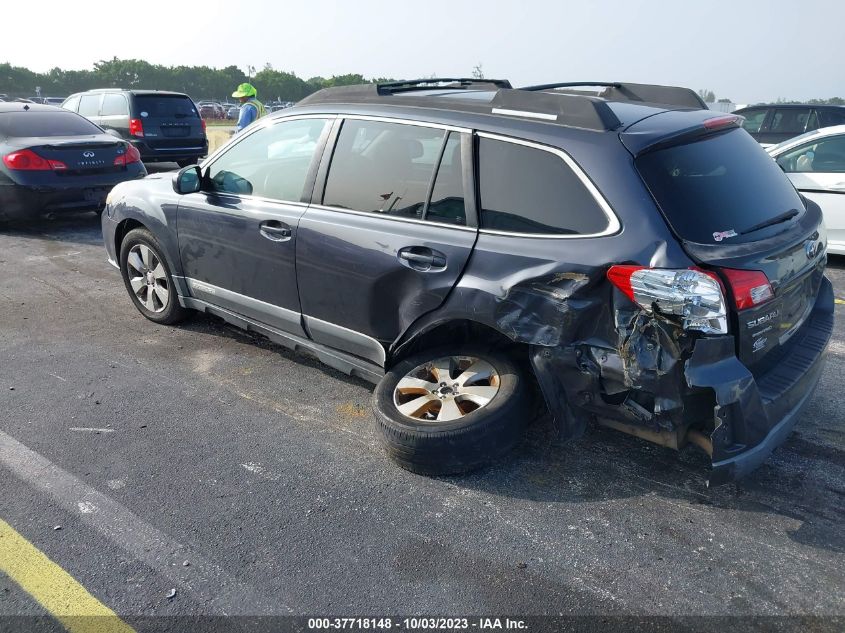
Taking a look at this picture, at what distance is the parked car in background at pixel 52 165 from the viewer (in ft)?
27.9

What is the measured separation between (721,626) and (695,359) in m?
0.96

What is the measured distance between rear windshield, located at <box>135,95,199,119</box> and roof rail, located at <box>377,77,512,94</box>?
36.6 feet

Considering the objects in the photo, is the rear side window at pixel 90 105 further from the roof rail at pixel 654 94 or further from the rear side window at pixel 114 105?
the roof rail at pixel 654 94

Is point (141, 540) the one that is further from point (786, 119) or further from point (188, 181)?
point (786, 119)

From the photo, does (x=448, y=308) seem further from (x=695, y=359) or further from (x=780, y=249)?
(x=780, y=249)

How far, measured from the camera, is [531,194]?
3.20 metres

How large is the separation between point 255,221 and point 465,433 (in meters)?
1.93

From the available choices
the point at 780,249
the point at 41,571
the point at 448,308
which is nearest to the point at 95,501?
the point at 41,571

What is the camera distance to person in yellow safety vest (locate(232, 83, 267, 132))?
9711mm

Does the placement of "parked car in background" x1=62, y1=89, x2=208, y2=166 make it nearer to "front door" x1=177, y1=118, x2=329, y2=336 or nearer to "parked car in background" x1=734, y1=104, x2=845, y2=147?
"front door" x1=177, y1=118, x2=329, y2=336

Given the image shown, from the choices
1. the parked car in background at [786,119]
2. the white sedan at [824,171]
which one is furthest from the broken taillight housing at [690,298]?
the parked car in background at [786,119]

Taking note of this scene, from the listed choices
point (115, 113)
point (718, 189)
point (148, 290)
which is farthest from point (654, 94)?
point (115, 113)

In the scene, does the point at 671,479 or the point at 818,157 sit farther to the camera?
the point at 818,157

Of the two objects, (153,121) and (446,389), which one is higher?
(446,389)
